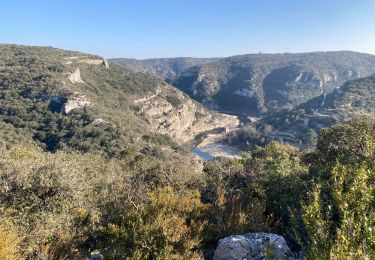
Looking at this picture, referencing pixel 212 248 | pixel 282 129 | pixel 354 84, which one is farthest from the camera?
pixel 354 84

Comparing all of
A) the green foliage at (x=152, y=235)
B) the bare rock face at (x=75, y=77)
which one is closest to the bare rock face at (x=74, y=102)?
the bare rock face at (x=75, y=77)

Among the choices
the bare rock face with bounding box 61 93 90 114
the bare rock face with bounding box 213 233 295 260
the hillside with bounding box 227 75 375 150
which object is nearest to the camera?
the bare rock face with bounding box 213 233 295 260

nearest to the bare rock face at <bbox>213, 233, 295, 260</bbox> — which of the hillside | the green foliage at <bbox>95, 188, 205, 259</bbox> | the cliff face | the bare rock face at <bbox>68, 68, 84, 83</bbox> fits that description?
the green foliage at <bbox>95, 188, 205, 259</bbox>

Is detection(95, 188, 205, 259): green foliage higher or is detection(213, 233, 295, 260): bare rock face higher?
detection(95, 188, 205, 259): green foliage

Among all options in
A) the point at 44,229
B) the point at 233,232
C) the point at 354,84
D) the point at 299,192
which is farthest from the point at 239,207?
the point at 354,84

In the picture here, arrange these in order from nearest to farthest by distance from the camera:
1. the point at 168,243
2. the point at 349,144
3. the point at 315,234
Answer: the point at 315,234 → the point at 168,243 → the point at 349,144

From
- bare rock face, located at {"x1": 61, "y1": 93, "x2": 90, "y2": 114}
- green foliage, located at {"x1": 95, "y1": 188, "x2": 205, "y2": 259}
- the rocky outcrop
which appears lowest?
bare rock face, located at {"x1": 61, "y1": 93, "x2": 90, "y2": 114}

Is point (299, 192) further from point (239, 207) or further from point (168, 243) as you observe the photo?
point (168, 243)

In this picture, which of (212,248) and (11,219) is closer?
(11,219)

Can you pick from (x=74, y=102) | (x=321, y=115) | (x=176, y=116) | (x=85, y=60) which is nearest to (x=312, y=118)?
(x=321, y=115)

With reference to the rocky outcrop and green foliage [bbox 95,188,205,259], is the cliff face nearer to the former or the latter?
the rocky outcrop
